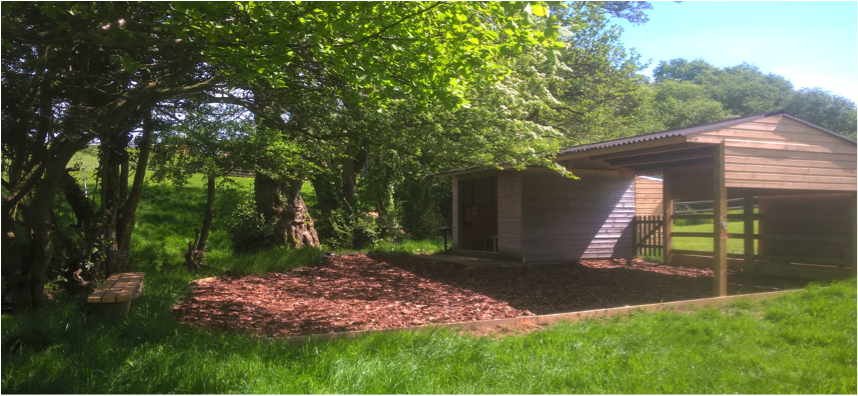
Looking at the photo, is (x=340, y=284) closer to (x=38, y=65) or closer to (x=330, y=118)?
(x=330, y=118)

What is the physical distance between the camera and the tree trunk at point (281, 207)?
495 inches

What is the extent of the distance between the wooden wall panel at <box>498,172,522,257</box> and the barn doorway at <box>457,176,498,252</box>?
Result: 176cm

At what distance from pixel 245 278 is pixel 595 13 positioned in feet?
45.4

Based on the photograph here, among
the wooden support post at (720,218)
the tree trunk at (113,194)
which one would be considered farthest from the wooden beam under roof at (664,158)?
the tree trunk at (113,194)

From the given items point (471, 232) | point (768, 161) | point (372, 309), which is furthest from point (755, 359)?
point (471, 232)

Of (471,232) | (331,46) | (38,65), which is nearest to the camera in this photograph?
(331,46)

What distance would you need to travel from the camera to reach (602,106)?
59.4ft

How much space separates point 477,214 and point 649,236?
472 cm

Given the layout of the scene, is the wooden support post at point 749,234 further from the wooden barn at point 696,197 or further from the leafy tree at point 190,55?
the leafy tree at point 190,55

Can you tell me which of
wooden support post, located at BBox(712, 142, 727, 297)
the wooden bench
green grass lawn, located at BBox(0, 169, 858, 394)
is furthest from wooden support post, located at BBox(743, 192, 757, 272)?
the wooden bench

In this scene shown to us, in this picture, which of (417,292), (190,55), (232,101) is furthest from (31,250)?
(417,292)

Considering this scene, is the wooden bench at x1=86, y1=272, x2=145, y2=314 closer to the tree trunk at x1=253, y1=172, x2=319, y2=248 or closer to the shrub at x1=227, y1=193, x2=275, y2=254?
the shrub at x1=227, y1=193, x2=275, y2=254

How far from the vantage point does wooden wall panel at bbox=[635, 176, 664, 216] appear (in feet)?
48.4

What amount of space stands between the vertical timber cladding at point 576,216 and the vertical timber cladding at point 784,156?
15.8ft
